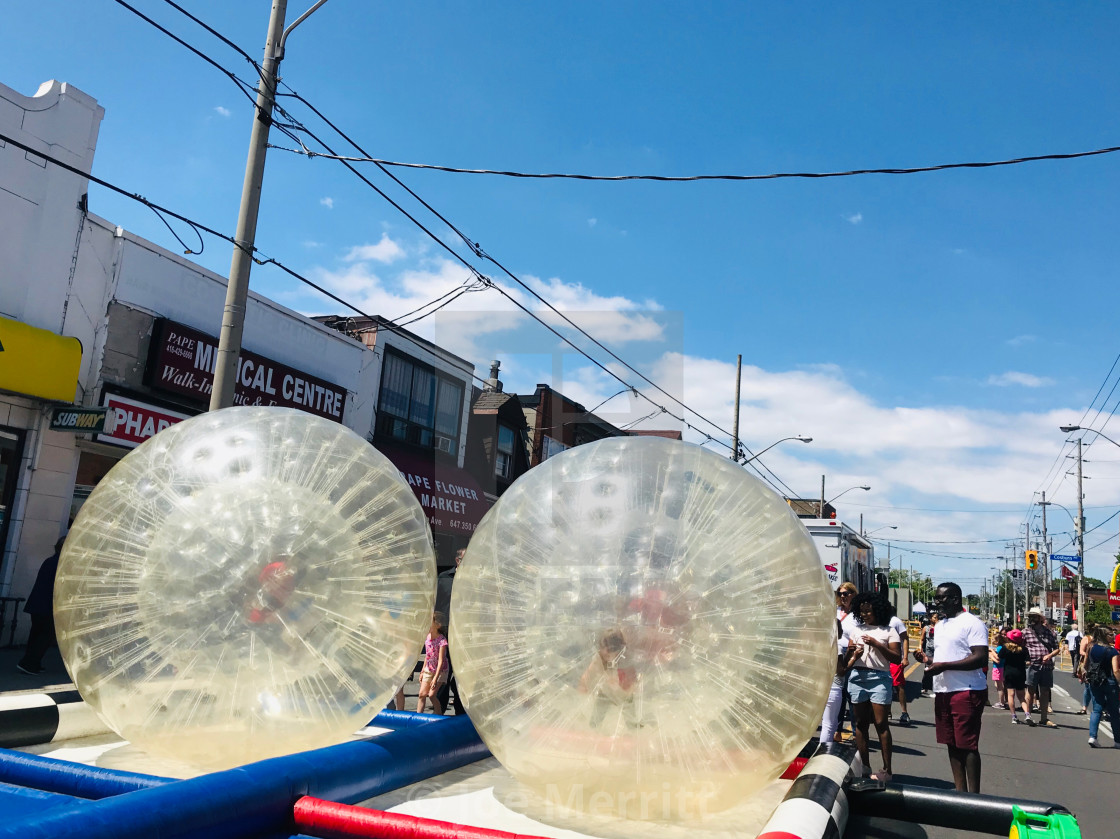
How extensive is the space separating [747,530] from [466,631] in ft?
3.32

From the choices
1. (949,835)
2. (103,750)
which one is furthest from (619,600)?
(949,835)

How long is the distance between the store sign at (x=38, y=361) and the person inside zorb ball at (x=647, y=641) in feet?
33.1

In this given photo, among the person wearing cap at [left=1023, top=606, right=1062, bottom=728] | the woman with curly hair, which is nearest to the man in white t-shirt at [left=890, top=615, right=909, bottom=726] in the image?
A: the woman with curly hair

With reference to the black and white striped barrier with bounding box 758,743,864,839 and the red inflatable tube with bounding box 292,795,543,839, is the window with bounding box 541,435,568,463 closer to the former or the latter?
the black and white striped barrier with bounding box 758,743,864,839

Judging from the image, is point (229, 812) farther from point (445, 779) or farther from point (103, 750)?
point (103, 750)

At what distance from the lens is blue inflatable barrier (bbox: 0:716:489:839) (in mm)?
1786

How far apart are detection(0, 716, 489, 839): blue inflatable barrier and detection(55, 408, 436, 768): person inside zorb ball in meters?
0.26

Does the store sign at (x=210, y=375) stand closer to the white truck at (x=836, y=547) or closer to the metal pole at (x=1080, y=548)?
the white truck at (x=836, y=547)

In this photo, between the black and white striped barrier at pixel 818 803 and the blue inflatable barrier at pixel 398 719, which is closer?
the black and white striped barrier at pixel 818 803

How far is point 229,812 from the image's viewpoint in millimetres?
2115

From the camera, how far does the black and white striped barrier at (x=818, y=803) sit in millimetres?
2129

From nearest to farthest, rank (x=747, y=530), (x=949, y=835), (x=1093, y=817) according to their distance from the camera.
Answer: (x=747, y=530)
(x=949, y=835)
(x=1093, y=817)

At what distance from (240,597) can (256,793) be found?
82 cm

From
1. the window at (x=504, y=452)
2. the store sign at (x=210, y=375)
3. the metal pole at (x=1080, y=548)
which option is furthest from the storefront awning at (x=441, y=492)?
the metal pole at (x=1080, y=548)
